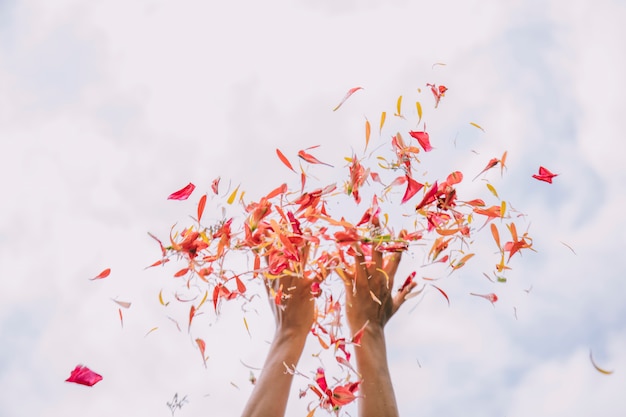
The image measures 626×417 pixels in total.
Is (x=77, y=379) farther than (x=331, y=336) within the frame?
No

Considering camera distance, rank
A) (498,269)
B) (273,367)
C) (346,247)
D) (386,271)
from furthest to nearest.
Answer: (386,271) < (346,247) < (498,269) < (273,367)

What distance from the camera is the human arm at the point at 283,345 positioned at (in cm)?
215

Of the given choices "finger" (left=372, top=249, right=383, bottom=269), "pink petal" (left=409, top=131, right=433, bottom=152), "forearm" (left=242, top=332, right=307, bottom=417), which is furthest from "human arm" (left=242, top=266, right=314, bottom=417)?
"pink petal" (left=409, top=131, right=433, bottom=152)

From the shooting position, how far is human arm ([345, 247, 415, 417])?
243 cm

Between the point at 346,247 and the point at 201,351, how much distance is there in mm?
886

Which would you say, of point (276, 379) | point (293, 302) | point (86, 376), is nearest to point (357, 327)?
point (293, 302)

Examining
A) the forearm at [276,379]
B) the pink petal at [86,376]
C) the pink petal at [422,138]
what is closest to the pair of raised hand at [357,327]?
the forearm at [276,379]

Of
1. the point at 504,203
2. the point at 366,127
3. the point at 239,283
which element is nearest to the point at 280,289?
the point at 239,283

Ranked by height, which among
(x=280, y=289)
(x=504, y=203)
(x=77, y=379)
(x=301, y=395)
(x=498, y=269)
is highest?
(x=77, y=379)

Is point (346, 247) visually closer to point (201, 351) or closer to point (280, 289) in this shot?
point (280, 289)

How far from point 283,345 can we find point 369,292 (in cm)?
57

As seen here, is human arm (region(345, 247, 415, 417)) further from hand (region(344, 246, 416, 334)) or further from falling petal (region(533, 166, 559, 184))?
falling petal (region(533, 166, 559, 184))

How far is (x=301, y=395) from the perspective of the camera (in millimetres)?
2391

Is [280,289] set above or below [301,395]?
above
